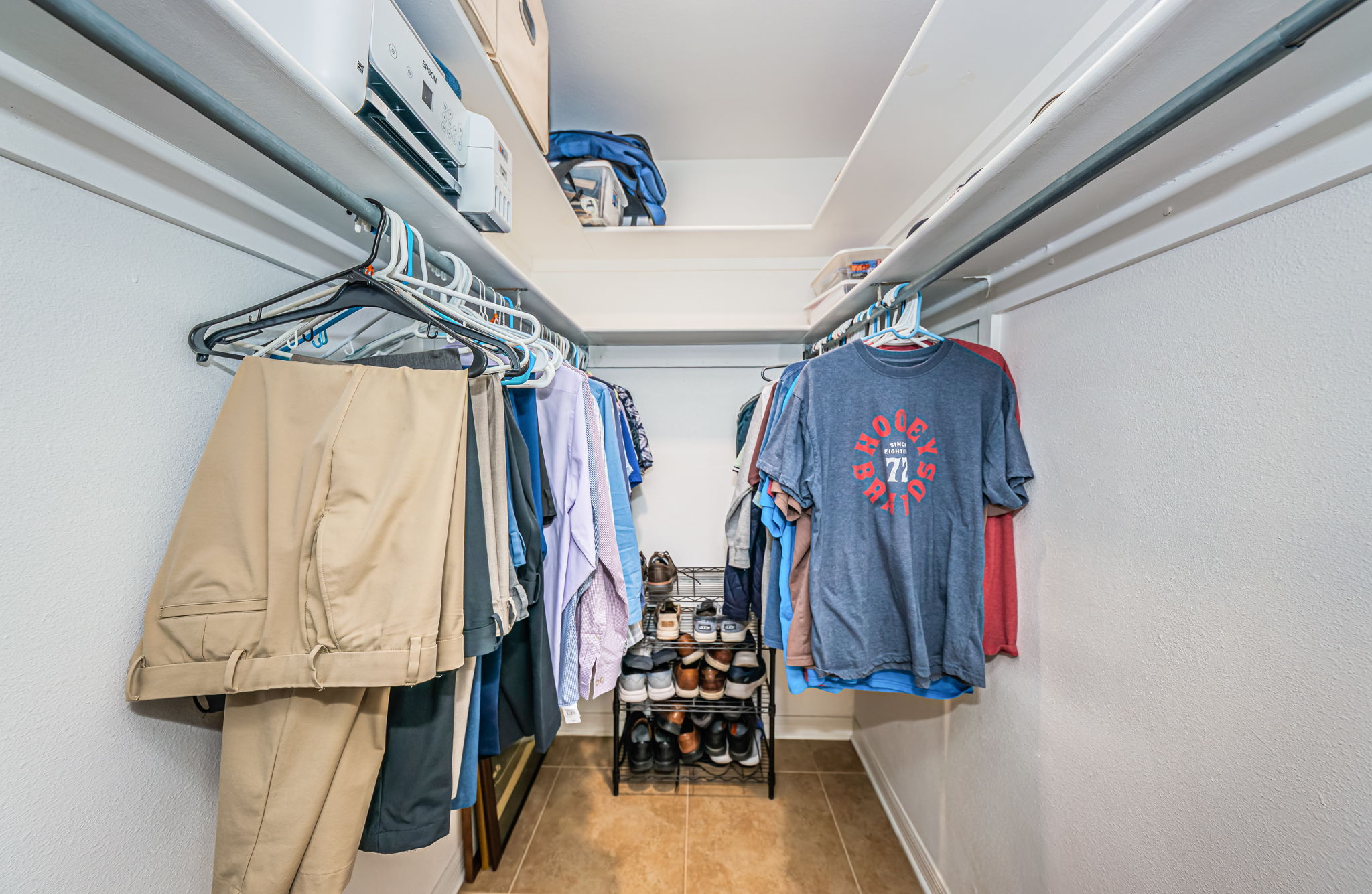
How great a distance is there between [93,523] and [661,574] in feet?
4.66

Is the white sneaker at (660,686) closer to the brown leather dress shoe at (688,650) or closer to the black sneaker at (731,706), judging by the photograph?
the brown leather dress shoe at (688,650)

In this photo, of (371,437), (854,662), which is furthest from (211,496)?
(854,662)

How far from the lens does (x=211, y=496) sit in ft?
1.76

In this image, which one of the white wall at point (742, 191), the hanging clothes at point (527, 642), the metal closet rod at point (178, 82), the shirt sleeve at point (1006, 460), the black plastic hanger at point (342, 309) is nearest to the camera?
the metal closet rod at point (178, 82)

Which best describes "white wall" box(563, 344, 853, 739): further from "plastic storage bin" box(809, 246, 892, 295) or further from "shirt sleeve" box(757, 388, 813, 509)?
"shirt sleeve" box(757, 388, 813, 509)

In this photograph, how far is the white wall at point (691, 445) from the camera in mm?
1897

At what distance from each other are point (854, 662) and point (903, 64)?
4.40 ft

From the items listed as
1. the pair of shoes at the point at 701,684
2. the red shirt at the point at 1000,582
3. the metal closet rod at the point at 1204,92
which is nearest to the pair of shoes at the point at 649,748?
the pair of shoes at the point at 701,684

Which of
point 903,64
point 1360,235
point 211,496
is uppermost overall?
point 903,64

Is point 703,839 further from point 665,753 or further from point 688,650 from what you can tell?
point 688,650

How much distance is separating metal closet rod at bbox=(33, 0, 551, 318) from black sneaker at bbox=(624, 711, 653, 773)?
6.15 ft

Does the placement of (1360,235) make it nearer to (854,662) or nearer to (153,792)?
(854,662)

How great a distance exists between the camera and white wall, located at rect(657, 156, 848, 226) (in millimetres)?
1859

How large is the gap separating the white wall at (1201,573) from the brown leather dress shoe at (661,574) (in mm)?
1115
